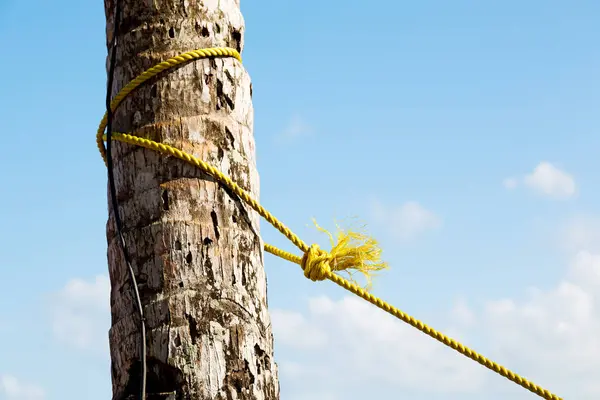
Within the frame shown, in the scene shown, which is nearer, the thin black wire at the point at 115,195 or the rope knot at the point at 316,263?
the thin black wire at the point at 115,195

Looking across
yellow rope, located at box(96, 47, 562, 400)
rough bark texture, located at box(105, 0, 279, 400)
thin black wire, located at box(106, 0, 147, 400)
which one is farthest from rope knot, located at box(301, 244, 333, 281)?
thin black wire, located at box(106, 0, 147, 400)

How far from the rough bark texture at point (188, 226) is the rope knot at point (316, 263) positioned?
60 centimetres

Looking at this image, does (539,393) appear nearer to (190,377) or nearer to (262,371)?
(262,371)

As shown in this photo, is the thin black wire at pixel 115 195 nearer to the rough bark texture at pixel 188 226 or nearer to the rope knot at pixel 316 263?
the rough bark texture at pixel 188 226

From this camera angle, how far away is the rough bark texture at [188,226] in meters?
2.97

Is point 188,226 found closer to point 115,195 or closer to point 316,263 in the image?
point 115,195

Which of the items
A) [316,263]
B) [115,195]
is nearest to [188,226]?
[115,195]

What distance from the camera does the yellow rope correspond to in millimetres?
3217

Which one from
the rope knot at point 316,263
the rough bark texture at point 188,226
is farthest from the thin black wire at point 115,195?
the rope knot at point 316,263

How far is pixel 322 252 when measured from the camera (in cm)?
394

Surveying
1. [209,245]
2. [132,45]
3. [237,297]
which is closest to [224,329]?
[237,297]

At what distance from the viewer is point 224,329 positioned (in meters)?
3.01

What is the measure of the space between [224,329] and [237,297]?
15 centimetres

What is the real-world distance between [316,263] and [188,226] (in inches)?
39.8
